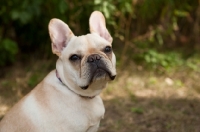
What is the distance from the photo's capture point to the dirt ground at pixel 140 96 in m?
3.38

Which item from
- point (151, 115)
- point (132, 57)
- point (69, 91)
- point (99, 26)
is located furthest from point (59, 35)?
point (132, 57)

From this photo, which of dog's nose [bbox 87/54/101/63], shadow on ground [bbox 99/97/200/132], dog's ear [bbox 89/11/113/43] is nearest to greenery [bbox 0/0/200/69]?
shadow on ground [bbox 99/97/200/132]

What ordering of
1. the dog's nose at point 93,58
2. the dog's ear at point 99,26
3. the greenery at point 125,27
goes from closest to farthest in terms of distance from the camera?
the dog's nose at point 93,58 < the dog's ear at point 99,26 < the greenery at point 125,27

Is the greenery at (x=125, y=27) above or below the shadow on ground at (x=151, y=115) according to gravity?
above

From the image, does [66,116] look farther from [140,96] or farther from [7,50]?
[7,50]

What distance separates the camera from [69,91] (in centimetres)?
238

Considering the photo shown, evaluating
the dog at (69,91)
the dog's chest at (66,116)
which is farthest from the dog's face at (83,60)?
the dog's chest at (66,116)

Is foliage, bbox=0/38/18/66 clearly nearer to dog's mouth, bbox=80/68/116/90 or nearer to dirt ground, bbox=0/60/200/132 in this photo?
dirt ground, bbox=0/60/200/132

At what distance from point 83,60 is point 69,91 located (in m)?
0.28

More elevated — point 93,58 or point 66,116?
point 93,58

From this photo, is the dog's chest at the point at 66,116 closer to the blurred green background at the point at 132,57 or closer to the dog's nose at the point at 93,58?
the dog's nose at the point at 93,58

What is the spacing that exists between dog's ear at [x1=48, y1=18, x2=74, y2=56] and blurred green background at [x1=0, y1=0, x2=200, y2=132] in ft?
3.51

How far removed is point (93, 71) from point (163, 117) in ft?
5.02

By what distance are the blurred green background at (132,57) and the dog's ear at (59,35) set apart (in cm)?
107
